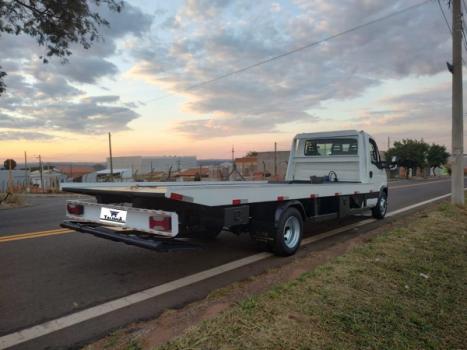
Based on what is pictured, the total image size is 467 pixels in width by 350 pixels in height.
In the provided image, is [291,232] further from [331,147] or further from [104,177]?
[104,177]

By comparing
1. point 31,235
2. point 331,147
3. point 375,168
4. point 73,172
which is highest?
point 331,147

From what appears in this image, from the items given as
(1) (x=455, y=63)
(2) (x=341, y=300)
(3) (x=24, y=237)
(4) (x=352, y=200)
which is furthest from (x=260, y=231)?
(1) (x=455, y=63)

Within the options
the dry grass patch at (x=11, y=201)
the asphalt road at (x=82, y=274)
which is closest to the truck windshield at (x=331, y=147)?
the asphalt road at (x=82, y=274)

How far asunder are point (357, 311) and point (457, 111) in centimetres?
1125

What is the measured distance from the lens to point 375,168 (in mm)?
9836

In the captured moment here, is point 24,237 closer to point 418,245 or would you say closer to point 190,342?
point 190,342

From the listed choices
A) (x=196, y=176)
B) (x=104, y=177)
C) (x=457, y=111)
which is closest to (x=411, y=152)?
(x=196, y=176)

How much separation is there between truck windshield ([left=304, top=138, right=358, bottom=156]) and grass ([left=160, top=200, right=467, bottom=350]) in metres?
3.86

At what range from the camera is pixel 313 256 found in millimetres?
6273

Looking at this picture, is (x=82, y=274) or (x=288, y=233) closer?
(x=82, y=274)

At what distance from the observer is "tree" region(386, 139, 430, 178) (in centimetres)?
5703

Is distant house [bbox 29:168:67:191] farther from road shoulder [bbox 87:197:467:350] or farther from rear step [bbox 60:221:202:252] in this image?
road shoulder [bbox 87:197:467:350]

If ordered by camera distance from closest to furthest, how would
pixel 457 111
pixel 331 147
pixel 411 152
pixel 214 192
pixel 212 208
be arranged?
pixel 214 192
pixel 212 208
pixel 331 147
pixel 457 111
pixel 411 152

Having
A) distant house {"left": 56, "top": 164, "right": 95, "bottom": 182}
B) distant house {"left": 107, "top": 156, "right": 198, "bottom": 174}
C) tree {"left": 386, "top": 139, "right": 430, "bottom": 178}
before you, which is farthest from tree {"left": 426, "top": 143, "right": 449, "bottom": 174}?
distant house {"left": 56, "top": 164, "right": 95, "bottom": 182}
